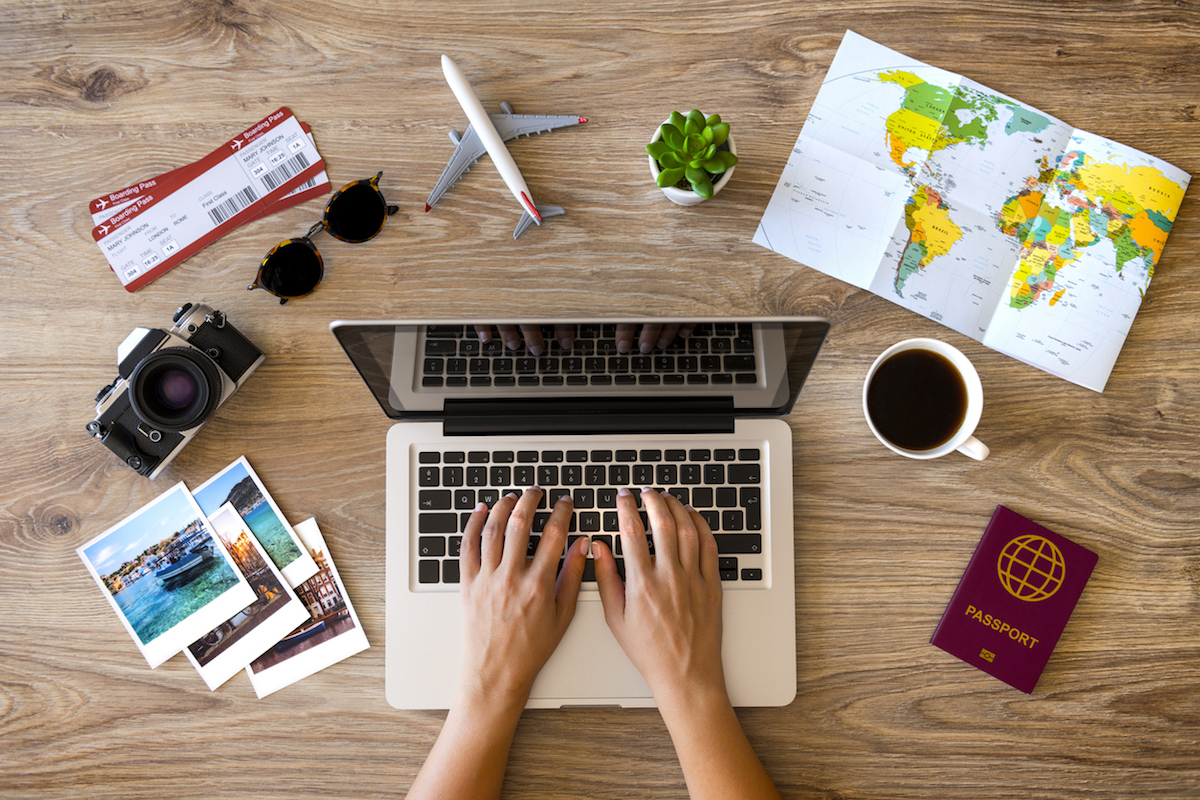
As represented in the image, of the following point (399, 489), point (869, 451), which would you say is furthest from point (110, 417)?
point (869, 451)

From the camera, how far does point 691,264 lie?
3.32ft

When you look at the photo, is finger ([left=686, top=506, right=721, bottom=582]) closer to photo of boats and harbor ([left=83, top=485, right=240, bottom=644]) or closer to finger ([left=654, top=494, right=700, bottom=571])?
finger ([left=654, top=494, right=700, bottom=571])

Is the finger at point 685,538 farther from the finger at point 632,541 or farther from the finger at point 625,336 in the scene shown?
the finger at point 625,336

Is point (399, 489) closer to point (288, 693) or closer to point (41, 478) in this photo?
point (288, 693)

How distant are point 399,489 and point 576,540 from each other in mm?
261

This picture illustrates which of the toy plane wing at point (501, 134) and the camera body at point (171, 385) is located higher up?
the toy plane wing at point (501, 134)

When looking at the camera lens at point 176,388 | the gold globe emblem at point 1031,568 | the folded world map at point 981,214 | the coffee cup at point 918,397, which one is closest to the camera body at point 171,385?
the camera lens at point 176,388

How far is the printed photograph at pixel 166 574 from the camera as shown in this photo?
3.28 ft

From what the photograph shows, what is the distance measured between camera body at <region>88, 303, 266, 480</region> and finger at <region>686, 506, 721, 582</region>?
68 centimetres

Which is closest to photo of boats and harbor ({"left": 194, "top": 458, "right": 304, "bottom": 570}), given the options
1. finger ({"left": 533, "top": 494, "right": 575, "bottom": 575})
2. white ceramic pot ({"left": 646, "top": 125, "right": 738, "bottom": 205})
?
finger ({"left": 533, "top": 494, "right": 575, "bottom": 575})

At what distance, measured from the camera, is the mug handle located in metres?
0.91

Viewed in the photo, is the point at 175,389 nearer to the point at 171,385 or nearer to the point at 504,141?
the point at 171,385

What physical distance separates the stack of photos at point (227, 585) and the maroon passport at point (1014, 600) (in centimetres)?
86

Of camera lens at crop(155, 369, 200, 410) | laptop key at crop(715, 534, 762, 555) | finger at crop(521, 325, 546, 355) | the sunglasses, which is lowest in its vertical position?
laptop key at crop(715, 534, 762, 555)
